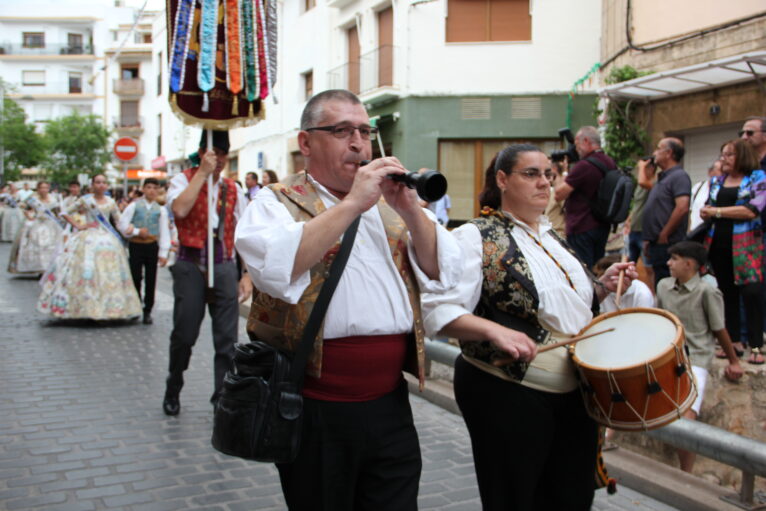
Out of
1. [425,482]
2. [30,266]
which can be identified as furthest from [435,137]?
[425,482]

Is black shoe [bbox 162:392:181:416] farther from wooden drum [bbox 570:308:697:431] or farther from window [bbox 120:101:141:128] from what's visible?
window [bbox 120:101:141:128]

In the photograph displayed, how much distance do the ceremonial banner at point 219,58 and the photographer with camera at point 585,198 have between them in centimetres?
321

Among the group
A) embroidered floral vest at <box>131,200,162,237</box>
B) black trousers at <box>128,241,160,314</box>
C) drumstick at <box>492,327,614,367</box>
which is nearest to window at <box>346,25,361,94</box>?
embroidered floral vest at <box>131,200,162,237</box>

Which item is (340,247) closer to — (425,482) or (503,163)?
(503,163)

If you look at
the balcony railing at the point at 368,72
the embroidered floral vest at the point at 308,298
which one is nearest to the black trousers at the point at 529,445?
the embroidered floral vest at the point at 308,298

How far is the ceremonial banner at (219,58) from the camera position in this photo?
18.1ft

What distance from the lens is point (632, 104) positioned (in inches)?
573

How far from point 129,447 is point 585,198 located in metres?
4.77

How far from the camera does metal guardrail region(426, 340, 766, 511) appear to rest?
3.63 meters

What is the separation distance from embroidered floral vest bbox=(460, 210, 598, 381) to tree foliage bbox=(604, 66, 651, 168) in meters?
12.4

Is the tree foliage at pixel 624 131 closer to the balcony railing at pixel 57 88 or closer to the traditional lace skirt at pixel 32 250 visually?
the traditional lace skirt at pixel 32 250

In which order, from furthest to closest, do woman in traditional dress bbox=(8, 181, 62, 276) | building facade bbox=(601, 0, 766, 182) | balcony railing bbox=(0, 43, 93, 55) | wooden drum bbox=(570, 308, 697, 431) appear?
balcony railing bbox=(0, 43, 93, 55) < woman in traditional dress bbox=(8, 181, 62, 276) < building facade bbox=(601, 0, 766, 182) < wooden drum bbox=(570, 308, 697, 431)

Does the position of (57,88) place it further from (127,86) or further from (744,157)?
(744,157)

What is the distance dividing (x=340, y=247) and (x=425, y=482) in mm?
2547
